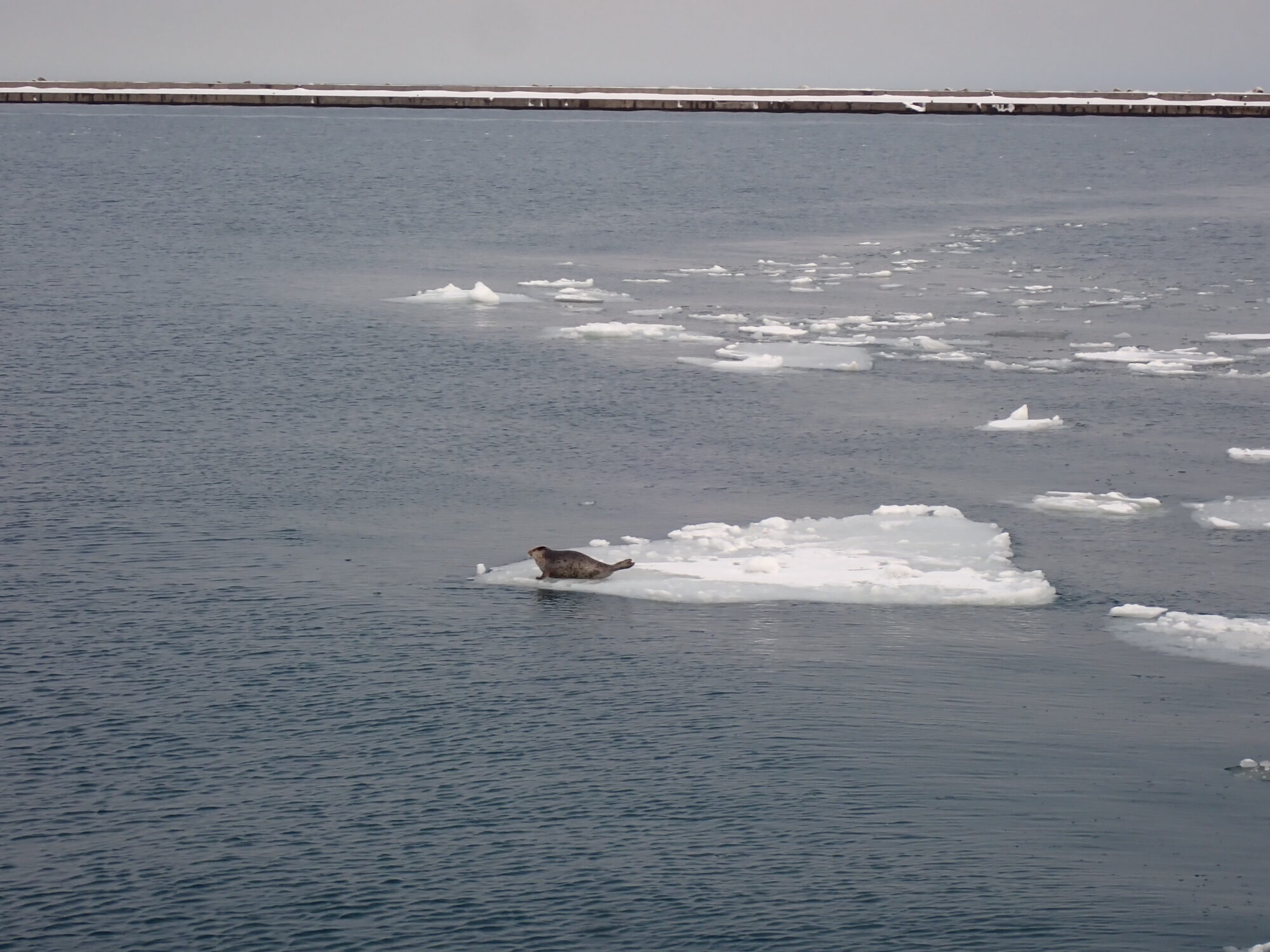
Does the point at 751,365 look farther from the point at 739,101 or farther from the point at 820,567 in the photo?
the point at 739,101

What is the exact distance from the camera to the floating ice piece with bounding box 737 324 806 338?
2905 centimetres

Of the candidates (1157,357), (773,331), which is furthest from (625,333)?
(1157,357)

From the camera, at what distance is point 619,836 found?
1023cm

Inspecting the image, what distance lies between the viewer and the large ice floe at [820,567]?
14672 millimetres

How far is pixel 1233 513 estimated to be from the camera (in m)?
17.5

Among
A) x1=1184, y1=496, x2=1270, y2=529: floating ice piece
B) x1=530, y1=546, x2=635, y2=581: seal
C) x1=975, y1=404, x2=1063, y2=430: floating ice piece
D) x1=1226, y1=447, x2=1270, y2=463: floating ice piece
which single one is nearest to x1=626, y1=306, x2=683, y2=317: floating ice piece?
x1=975, y1=404, x2=1063, y2=430: floating ice piece

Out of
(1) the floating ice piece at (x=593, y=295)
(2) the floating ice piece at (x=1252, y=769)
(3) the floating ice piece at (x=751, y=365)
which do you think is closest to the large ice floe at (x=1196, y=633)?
(2) the floating ice piece at (x=1252, y=769)

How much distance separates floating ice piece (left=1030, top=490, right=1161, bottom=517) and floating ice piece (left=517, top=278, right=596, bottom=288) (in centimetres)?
1887

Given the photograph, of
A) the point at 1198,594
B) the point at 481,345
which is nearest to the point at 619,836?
the point at 1198,594

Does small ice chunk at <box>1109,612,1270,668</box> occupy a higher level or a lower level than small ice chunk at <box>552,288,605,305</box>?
lower

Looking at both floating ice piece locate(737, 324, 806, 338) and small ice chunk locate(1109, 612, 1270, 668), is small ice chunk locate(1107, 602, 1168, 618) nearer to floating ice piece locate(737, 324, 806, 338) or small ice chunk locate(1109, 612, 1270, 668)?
small ice chunk locate(1109, 612, 1270, 668)

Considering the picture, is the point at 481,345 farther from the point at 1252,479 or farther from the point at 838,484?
the point at 1252,479

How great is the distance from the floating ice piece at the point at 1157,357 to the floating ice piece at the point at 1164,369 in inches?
6.5

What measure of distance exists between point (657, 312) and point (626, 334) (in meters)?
3.21
